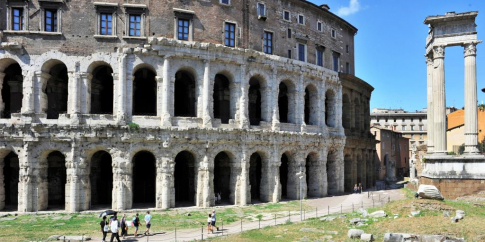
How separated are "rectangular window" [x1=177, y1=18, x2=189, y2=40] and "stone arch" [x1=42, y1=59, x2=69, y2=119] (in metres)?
8.99

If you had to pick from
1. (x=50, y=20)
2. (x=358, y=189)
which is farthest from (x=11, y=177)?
(x=358, y=189)

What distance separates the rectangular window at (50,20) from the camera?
92.1ft

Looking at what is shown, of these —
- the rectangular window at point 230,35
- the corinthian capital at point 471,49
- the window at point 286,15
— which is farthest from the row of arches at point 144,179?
the corinthian capital at point 471,49

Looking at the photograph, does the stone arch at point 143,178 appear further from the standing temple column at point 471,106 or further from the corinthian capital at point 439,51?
the standing temple column at point 471,106

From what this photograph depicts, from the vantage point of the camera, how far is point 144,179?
3161 cm

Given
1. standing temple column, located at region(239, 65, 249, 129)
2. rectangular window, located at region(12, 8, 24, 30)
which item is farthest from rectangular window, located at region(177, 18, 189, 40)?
rectangular window, located at region(12, 8, 24, 30)

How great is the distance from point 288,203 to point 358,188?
40.7 ft

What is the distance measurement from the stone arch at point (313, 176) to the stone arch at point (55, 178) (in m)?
21.4

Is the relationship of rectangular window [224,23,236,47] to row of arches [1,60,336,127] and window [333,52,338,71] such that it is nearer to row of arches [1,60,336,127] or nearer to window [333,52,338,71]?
row of arches [1,60,336,127]

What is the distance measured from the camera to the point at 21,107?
95.9 ft

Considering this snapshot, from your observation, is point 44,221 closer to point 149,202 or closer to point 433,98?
point 149,202

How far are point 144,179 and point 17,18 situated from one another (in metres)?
15.0

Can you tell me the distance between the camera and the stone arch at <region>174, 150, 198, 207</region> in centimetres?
3147

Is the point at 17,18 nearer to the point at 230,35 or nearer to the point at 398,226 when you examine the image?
the point at 230,35
